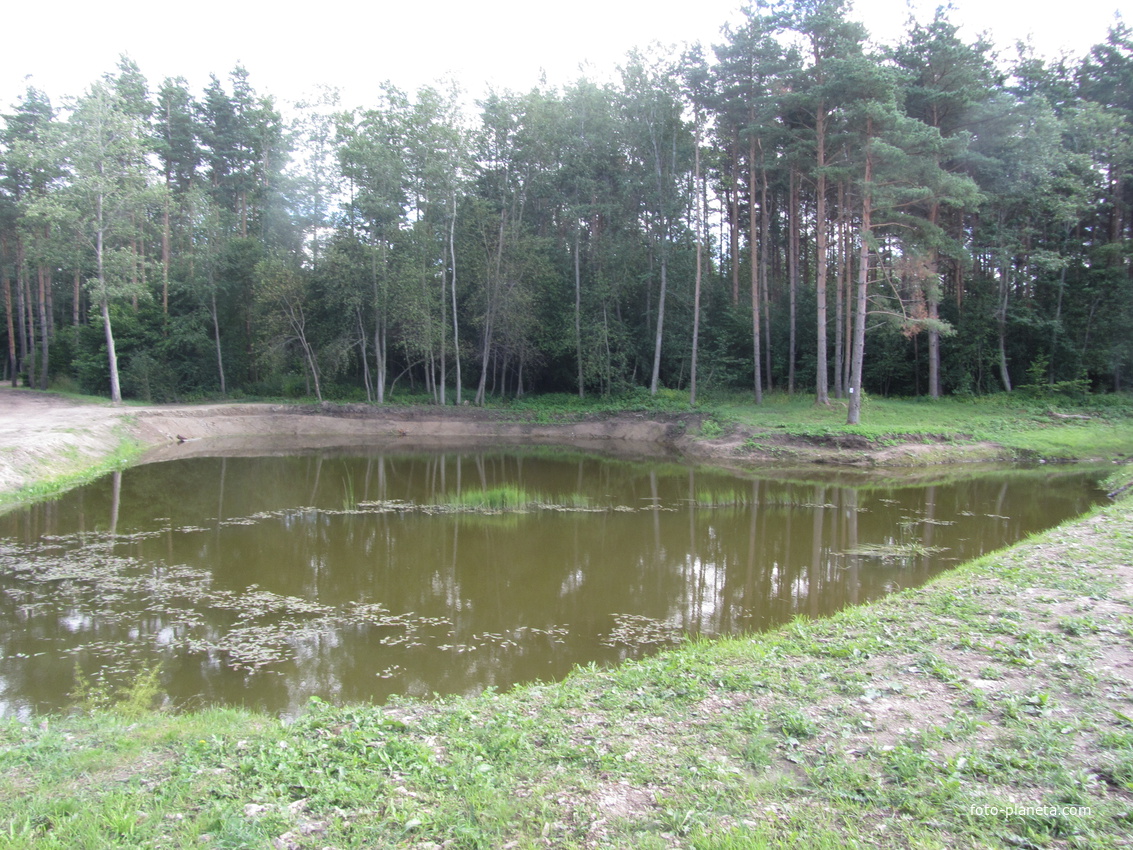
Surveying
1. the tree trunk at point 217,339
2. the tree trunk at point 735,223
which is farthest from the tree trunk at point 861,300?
the tree trunk at point 217,339

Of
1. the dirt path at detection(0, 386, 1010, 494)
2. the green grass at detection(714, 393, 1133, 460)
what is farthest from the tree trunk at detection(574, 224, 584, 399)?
the green grass at detection(714, 393, 1133, 460)

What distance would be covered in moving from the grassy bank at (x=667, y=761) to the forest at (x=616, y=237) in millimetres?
21507

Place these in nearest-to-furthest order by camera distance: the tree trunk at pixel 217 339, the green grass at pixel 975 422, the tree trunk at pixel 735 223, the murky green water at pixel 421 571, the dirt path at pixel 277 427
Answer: the murky green water at pixel 421 571 < the dirt path at pixel 277 427 < the green grass at pixel 975 422 < the tree trunk at pixel 735 223 < the tree trunk at pixel 217 339

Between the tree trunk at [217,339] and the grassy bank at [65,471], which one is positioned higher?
the tree trunk at [217,339]

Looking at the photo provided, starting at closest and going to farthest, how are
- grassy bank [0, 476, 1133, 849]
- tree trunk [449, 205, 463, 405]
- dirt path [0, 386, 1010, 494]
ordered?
grassy bank [0, 476, 1133, 849] < dirt path [0, 386, 1010, 494] < tree trunk [449, 205, 463, 405]

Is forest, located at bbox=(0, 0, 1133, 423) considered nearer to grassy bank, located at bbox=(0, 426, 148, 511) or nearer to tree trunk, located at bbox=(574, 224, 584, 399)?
tree trunk, located at bbox=(574, 224, 584, 399)

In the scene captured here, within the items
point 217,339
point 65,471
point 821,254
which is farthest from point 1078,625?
point 217,339

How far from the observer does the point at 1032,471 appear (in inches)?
865

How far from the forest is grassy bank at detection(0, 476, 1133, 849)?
21507 mm

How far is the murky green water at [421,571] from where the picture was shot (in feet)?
24.0

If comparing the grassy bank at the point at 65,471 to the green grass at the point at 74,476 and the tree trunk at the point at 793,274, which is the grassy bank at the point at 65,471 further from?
the tree trunk at the point at 793,274

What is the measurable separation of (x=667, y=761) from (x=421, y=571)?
706cm

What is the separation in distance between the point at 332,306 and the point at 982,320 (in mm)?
31198

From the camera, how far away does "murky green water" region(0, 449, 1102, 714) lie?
288 inches
